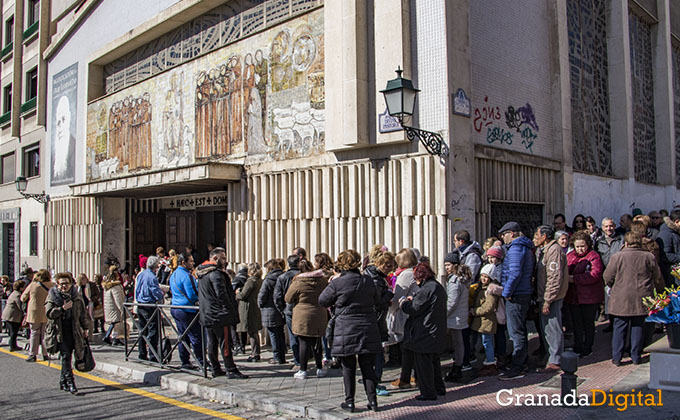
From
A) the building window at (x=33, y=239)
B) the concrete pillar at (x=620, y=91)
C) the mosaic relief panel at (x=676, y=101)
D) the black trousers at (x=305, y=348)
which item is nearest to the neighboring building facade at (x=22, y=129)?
the building window at (x=33, y=239)

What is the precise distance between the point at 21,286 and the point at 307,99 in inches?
263

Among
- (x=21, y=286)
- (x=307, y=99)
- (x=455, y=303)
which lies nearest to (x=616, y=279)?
(x=455, y=303)

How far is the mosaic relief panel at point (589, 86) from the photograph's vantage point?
12.1 metres

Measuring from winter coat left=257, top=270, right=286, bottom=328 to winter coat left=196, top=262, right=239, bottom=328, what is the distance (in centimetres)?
85

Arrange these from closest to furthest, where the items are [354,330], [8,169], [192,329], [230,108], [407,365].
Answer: [354,330], [407,365], [192,329], [230,108], [8,169]

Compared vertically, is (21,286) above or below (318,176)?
below

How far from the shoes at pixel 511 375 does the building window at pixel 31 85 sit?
22808mm

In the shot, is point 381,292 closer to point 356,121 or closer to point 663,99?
point 356,121

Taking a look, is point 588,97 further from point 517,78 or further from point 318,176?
point 318,176

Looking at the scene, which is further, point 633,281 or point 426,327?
point 633,281

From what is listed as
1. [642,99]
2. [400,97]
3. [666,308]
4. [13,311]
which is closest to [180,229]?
[13,311]

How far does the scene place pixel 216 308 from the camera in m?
7.33

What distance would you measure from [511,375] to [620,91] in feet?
30.8

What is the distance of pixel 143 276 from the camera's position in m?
9.03
